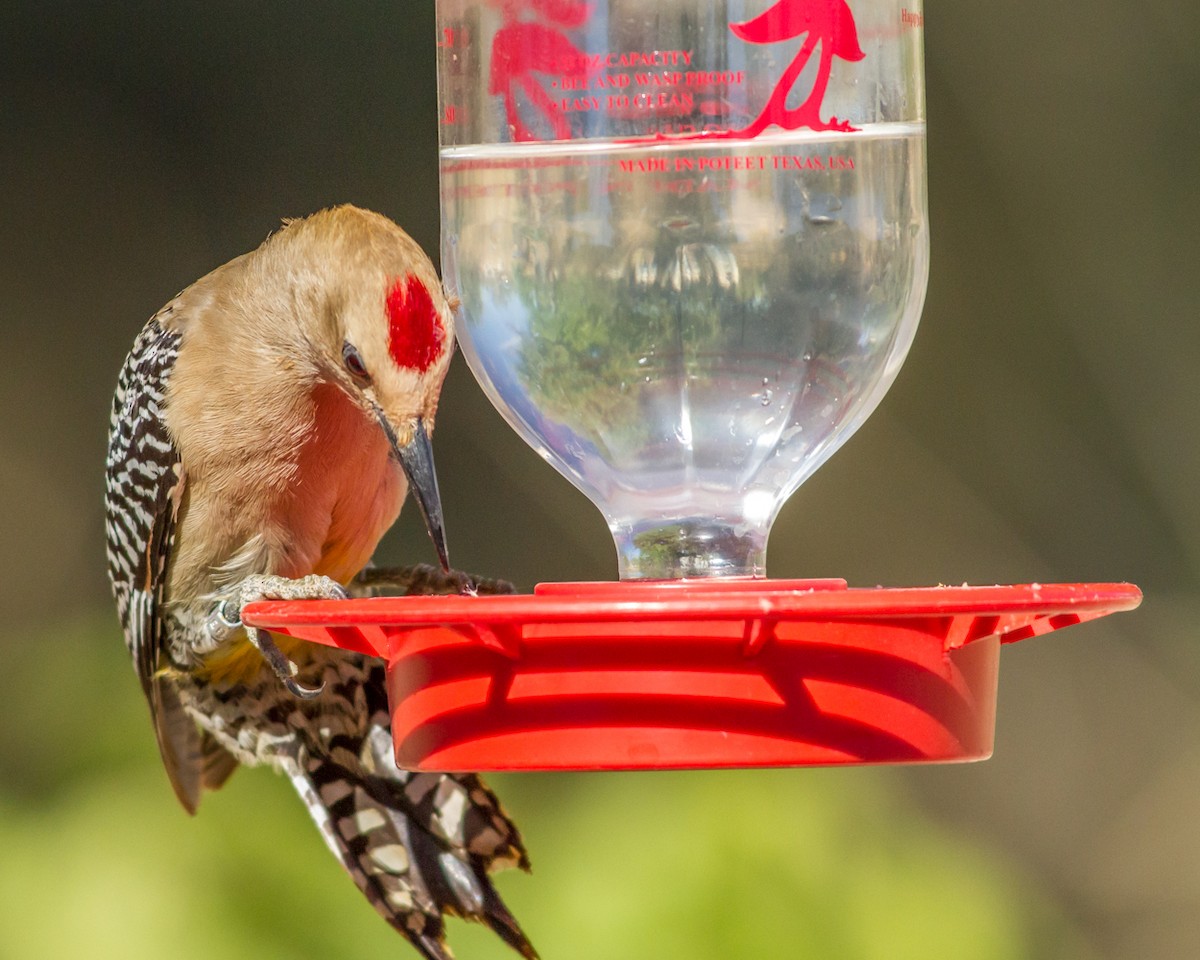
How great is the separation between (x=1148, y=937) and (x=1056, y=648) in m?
1.06

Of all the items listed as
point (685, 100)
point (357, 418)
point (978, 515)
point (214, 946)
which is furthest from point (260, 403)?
point (978, 515)

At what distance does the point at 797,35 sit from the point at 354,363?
0.96 m

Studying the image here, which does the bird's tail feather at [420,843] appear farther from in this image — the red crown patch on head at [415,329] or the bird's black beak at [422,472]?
the red crown patch on head at [415,329]

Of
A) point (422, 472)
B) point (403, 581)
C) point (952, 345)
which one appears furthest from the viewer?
point (952, 345)

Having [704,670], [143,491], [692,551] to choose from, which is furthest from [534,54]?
[143,491]

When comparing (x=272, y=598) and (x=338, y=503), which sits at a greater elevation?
(x=338, y=503)

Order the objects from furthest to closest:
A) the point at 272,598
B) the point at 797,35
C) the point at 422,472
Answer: the point at 272,598, the point at 422,472, the point at 797,35

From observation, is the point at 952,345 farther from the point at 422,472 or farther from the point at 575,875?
the point at 422,472

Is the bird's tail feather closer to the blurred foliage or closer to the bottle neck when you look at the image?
the blurred foliage

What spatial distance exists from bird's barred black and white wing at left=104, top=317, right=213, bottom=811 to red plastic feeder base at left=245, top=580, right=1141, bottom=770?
1504 millimetres

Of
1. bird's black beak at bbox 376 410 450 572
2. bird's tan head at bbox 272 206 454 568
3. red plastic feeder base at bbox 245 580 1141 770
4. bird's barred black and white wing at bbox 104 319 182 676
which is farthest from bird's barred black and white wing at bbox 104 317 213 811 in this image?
red plastic feeder base at bbox 245 580 1141 770

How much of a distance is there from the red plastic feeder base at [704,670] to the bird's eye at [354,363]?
32.0 inches

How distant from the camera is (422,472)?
9.28 ft

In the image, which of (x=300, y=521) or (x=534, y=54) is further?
(x=300, y=521)
